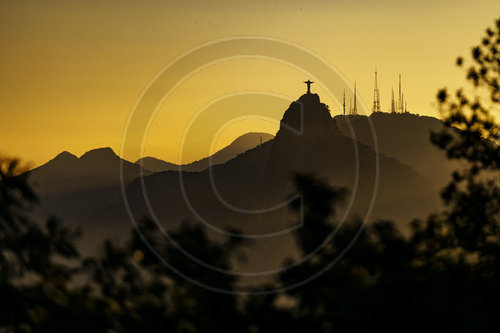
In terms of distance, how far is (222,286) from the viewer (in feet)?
64.2

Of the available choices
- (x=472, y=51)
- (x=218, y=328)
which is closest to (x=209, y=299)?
(x=218, y=328)

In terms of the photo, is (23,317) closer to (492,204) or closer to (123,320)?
(123,320)

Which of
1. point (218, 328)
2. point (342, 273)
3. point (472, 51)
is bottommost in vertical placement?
point (218, 328)

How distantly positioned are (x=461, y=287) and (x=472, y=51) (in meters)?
21.9

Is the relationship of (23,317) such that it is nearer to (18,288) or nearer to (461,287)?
(18,288)

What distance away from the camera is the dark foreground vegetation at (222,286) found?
17.2 metres

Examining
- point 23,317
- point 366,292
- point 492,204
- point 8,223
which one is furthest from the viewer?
point 492,204

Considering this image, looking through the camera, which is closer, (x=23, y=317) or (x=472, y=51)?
(x=23, y=317)

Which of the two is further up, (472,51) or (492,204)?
(472,51)

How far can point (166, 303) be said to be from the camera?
18.8m

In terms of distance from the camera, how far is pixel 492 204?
119 ft

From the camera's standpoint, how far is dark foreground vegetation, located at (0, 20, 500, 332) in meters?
17.2

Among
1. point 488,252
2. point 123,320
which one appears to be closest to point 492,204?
point 488,252

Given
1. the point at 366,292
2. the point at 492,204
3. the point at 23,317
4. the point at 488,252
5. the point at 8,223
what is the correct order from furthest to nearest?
the point at 492,204, the point at 488,252, the point at 8,223, the point at 23,317, the point at 366,292
